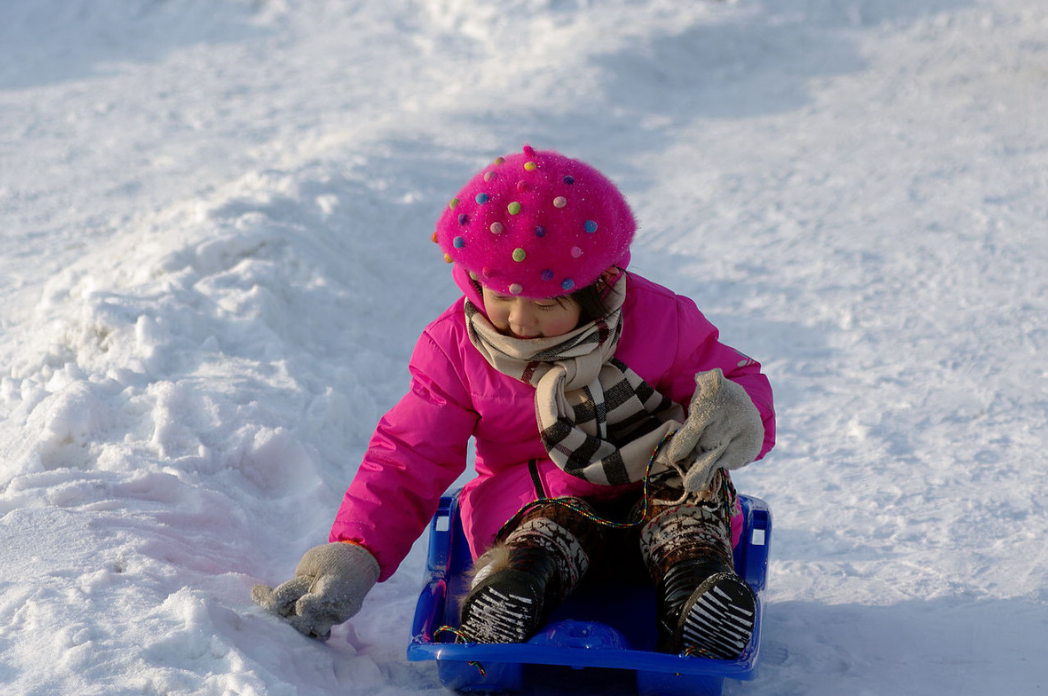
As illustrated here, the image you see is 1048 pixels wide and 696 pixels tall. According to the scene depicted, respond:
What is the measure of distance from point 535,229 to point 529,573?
0.59 meters

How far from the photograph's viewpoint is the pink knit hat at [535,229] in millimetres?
1858

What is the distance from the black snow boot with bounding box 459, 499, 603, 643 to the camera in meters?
1.76

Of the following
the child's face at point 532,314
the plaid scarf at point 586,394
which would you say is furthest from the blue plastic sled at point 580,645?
the child's face at point 532,314

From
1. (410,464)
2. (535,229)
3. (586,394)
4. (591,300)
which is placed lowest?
(410,464)

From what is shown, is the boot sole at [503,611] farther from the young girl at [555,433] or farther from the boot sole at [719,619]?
the boot sole at [719,619]

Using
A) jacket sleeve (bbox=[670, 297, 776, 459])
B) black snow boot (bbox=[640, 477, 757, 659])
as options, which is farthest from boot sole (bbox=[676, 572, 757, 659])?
jacket sleeve (bbox=[670, 297, 776, 459])

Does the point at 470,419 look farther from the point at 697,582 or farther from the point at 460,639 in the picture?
the point at 697,582

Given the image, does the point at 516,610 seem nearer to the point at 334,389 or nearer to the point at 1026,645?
the point at 1026,645

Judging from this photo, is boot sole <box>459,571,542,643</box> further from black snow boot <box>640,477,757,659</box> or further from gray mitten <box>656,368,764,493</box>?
gray mitten <box>656,368,764,493</box>

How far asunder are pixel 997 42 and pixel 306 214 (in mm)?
5117

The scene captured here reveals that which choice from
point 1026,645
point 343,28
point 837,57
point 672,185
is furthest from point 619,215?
point 343,28

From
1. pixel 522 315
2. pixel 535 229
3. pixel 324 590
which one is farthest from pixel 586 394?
pixel 324 590

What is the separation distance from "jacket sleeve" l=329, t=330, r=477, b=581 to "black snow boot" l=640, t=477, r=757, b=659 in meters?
0.42

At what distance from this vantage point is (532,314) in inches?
76.9
